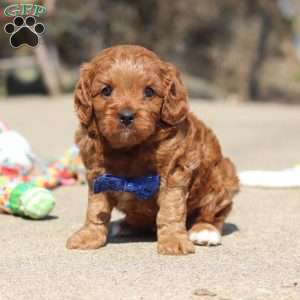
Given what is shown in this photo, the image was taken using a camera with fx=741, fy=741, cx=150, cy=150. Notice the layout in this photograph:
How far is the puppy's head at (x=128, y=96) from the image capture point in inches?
169

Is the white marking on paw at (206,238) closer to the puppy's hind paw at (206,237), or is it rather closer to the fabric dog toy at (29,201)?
the puppy's hind paw at (206,237)

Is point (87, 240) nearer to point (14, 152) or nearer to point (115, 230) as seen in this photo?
point (115, 230)

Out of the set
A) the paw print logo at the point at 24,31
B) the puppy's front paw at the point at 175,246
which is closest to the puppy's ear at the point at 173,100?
the puppy's front paw at the point at 175,246

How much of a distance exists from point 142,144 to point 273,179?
113 inches

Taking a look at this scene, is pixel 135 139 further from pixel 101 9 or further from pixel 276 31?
pixel 276 31

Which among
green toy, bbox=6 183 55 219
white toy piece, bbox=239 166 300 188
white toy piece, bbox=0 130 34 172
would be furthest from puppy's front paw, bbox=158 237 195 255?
white toy piece, bbox=239 166 300 188

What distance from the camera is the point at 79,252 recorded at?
4.51 metres

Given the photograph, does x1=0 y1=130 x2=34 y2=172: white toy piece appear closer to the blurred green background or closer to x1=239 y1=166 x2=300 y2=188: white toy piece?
x1=239 y1=166 x2=300 y2=188: white toy piece

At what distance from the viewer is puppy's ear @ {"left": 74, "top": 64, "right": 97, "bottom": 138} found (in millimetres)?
4527

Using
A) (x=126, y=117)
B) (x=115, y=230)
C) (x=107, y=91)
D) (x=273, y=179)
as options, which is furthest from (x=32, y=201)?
(x=273, y=179)

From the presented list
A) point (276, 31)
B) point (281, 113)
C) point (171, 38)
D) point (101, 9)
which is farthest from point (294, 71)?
point (281, 113)

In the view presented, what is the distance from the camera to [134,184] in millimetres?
4574

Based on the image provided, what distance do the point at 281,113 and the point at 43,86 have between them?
6690 mm

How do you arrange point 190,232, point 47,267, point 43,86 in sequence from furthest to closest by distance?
point 43,86, point 190,232, point 47,267
